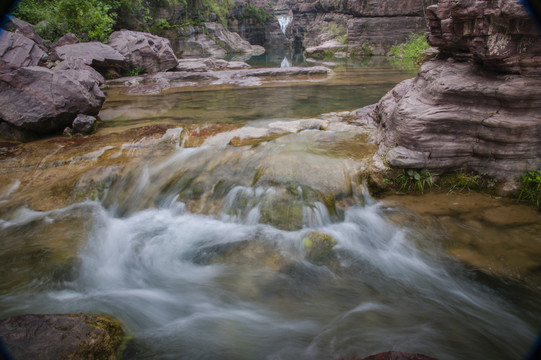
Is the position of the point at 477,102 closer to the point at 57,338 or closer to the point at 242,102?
the point at 57,338

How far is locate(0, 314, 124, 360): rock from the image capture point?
80.2 inches

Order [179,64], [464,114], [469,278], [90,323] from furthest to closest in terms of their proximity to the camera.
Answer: [179,64] < [464,114] < [469,278] < [90,323]

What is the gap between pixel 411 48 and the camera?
2502cm

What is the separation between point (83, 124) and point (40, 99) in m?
0.85

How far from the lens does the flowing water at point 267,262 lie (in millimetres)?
2740

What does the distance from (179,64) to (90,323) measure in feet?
56.1

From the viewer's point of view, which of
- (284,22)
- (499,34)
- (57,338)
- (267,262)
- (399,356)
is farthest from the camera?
(284,22)

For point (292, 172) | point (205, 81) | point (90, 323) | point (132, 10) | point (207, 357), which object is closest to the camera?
point (90, 323)

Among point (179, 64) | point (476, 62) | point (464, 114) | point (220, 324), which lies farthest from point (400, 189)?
point (179, 64)

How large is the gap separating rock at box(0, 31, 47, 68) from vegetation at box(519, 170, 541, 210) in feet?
41.6

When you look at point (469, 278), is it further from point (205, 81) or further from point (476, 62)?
point (205, 81)

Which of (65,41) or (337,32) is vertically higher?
(337,32)

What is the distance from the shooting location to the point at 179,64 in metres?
17.1

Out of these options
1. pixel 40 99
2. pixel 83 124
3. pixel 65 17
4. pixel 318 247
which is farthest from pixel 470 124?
pixel 65 17
